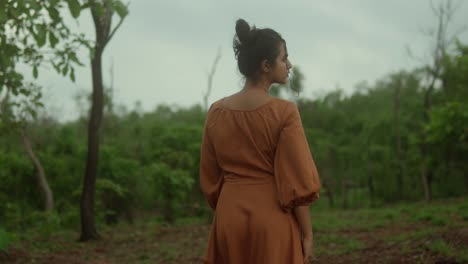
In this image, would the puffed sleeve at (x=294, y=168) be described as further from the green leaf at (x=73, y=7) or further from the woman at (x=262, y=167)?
the green leaf at (x=73, y=7)

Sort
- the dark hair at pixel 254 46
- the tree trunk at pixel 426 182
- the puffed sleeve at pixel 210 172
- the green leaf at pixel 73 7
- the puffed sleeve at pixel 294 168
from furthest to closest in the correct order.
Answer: the tree trunk at pixel 426 182 < the green leaf at pixel 73 7 < the puffed sleeve at pixel 210 172 < the dark hair at pixel 254 46 < the puffed sleeve at pixel 294 168

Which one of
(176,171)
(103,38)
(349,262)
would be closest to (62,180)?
(176,171)

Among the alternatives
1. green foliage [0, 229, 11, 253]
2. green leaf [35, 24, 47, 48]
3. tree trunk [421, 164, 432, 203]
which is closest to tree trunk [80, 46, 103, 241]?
green leaf [35, 24, 47, 48]

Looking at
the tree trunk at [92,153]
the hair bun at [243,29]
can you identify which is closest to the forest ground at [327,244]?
the tree trunk at [92,153]

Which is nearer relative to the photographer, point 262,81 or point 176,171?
point 262,81

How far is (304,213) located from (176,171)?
11.4m

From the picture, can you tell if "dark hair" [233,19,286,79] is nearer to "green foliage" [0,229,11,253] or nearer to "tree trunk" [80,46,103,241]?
"green foliage" [0,229,11,253]

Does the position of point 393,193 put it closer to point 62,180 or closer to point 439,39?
point 439,39

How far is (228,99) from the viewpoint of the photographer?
2605 millimetres

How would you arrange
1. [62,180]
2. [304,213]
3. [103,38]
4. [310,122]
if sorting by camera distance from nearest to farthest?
[304,213] < [103,38] < [62,180] < [310,122]

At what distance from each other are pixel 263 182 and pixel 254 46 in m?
0.61

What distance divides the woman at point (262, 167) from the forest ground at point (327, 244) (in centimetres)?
400

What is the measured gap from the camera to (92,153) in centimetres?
1053

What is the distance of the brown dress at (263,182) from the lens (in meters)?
2.41
